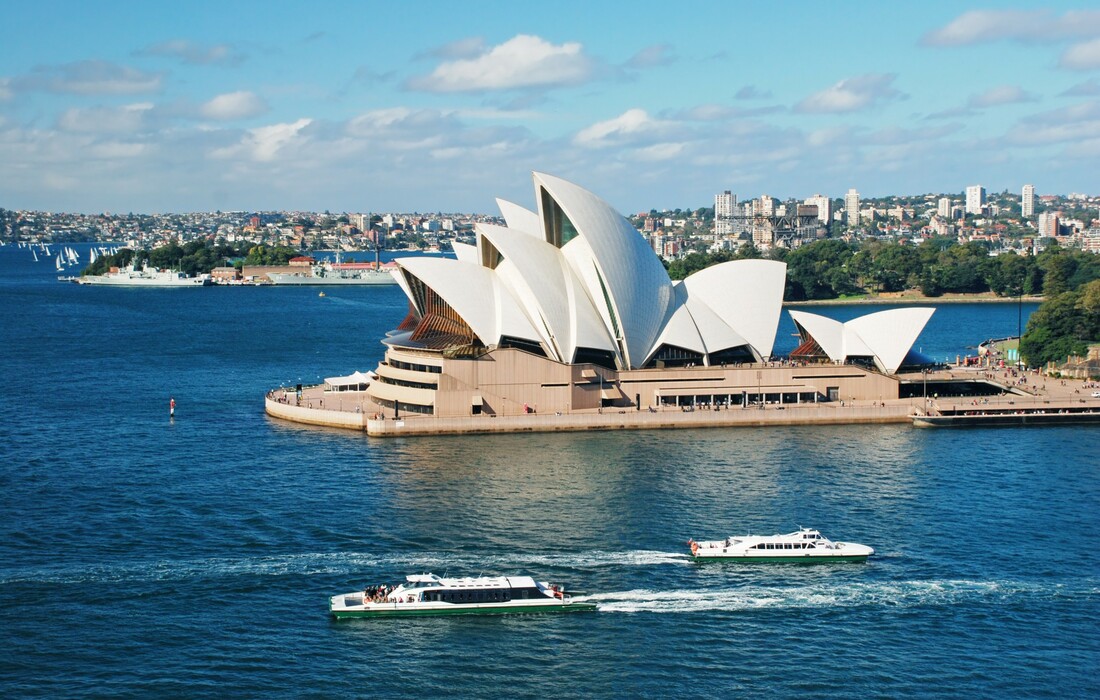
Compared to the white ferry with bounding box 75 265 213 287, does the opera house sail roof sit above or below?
below

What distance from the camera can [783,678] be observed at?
28969 mm

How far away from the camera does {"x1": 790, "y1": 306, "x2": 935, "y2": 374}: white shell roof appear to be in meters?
63.4

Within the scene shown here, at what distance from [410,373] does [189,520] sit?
64.6ft

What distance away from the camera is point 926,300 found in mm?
142625

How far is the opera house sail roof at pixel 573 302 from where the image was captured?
195 ft

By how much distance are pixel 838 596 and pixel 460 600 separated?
10296mm

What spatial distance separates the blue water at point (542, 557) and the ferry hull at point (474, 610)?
1.17 feet

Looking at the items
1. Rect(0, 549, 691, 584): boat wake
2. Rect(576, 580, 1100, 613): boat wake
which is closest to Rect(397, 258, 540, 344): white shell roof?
Rect(0, 549, 691, 584): boat wake

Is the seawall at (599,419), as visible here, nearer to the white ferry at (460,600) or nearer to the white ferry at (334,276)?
the white ferry at (460,600)

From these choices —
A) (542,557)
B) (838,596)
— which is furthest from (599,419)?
(838,596)

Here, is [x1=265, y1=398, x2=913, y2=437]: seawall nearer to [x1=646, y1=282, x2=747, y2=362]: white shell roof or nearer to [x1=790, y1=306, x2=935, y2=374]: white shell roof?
[x1=790, y1=306, x2=935, y2=374]: white shell roof

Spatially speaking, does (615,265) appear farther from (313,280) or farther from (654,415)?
(313,280)

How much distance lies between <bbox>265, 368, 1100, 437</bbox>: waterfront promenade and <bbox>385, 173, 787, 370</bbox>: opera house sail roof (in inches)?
139

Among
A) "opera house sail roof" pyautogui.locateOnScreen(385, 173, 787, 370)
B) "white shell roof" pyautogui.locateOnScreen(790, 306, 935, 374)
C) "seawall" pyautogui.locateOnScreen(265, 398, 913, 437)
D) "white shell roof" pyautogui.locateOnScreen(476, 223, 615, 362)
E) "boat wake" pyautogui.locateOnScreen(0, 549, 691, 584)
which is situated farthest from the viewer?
"white shell roof" pyautogui.locateOnScreen(790, 306, 935, 374)
